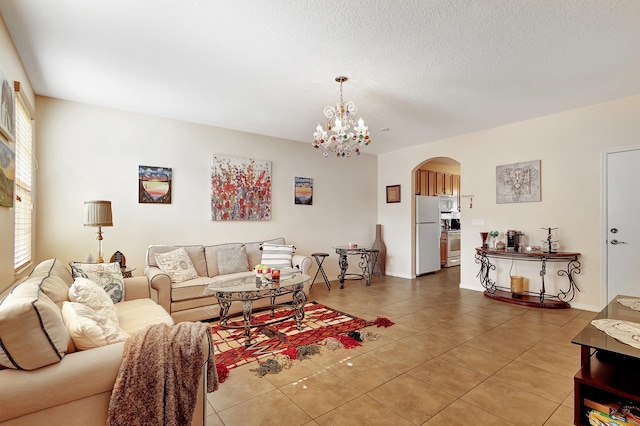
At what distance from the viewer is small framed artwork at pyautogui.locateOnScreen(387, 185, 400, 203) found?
645 centimetres

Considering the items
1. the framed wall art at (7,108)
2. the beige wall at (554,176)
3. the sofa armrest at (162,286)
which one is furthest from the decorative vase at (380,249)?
the framed wall art at (7,108)

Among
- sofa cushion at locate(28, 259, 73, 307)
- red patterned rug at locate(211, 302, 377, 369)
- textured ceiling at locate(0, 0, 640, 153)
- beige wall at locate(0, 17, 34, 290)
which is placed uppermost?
textured ceiling at locate(0, 0, 640, 153)

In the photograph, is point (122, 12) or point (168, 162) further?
Result: point (168, 162)

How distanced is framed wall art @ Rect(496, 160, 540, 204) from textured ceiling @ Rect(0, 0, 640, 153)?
33.1 inches

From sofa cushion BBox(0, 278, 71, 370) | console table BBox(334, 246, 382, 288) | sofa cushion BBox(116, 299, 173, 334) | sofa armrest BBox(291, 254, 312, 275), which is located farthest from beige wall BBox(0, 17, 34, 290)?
console table BBox(334, 246, 382, 288)

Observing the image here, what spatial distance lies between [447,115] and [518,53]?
1.61 metres

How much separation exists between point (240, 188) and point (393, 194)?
318 cm

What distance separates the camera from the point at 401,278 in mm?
6254

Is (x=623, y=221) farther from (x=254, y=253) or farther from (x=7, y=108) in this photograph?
(x=7, y=108)

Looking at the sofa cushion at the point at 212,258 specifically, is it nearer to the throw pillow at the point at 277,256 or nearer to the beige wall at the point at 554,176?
the throw pillow at the point at 277,256

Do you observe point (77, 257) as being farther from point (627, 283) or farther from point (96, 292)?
point (627, 283)

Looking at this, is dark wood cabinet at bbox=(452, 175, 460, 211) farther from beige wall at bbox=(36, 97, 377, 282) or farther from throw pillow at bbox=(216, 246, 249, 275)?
throw pillow at bbox=(216, 246, 249, 275)

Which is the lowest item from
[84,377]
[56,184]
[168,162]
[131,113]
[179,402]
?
[179,402]

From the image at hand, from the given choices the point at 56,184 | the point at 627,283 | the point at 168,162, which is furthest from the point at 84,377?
the point at 627,283
